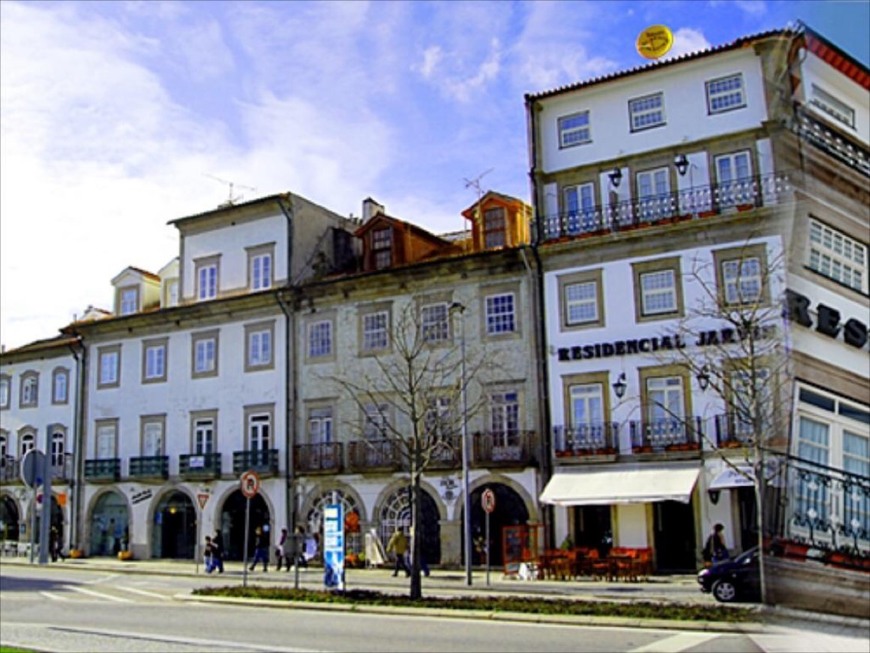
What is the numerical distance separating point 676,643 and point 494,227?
20.3 metres

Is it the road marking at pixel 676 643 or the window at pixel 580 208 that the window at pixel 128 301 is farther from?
the road marking at pixel 676 643

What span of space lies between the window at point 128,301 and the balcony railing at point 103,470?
6.32 meters

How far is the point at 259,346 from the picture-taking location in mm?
35031

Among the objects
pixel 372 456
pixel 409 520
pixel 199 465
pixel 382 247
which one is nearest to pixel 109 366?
pixel 199 465

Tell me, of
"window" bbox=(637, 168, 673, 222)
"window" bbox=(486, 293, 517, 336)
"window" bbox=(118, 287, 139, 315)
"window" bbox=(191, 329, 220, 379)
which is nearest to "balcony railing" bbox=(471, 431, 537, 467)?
"window" bbox=(486, 293, 517, 336)

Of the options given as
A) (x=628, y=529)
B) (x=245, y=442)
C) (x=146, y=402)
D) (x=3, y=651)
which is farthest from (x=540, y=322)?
(x=3, y=651)

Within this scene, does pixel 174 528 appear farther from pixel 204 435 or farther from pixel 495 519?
pixel 495 519

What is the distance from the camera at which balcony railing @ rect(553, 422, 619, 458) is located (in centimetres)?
2657

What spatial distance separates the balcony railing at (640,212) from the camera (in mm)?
26031

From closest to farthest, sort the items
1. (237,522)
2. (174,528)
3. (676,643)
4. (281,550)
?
1. (676,643)
2. (281,550)
3. (237,522)
4. (174,528)

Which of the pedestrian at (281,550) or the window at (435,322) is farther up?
the window at (435,322)

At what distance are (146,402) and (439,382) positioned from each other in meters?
13.4

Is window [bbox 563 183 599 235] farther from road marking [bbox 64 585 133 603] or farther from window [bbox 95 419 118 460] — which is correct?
window [bbox 95 419 118 460]

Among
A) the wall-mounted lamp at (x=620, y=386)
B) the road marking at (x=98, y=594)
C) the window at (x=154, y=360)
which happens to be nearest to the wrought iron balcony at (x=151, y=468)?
the window at (x=154, y=360)
